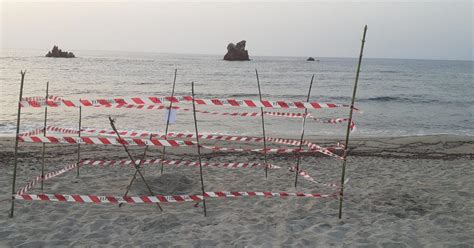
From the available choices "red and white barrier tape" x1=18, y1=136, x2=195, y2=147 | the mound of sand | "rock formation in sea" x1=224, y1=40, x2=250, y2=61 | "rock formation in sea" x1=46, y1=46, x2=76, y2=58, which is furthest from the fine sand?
"rock formation in sea" x1=224, y1=40, x2=250, y2=61

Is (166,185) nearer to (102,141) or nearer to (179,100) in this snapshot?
(102,141)

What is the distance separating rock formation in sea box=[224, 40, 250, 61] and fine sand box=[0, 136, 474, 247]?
114 meters

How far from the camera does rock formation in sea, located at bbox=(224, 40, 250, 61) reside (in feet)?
398

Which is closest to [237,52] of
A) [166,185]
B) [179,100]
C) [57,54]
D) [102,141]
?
[57,54]

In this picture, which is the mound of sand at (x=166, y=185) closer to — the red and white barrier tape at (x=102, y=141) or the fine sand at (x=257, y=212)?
the fine sand at (x=257, y=212)

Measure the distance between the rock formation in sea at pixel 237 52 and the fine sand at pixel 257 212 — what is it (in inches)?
4471

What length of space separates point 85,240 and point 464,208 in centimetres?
644

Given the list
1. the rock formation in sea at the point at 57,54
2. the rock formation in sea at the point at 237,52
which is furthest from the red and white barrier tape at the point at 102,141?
the rock formation in sea at the point at 57,54

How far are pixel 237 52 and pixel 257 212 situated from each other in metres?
117

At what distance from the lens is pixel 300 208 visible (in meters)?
6.70

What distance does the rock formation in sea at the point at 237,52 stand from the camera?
121 metres

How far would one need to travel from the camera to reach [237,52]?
4774 inches

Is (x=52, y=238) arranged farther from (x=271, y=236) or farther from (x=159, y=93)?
(x=159, y=93)

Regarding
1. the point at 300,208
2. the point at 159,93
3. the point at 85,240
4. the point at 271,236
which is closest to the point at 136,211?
the point at 85,240
